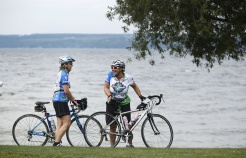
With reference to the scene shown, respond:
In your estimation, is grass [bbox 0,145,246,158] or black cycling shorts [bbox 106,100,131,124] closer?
grass [bbox 0,145,246,158]

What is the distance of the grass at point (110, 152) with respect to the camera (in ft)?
36.1

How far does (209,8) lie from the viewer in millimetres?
13305

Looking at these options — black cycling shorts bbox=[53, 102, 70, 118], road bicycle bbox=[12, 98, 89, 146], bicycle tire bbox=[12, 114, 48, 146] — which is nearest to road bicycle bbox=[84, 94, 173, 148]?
road bicycle bbox=[12, 98, 89, 146]


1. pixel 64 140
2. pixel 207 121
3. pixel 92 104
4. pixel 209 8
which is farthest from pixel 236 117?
pixel 209 8

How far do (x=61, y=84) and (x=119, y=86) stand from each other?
125 cm

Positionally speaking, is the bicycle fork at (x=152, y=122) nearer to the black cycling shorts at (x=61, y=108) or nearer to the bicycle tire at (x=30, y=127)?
the black cycling shorts at (x=61, y=108)

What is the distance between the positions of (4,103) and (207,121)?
13.7m

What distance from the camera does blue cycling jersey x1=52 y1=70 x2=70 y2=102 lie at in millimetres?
11938

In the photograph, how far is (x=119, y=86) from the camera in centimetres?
1242

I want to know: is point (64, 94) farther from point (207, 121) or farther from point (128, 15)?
point (207, 121)

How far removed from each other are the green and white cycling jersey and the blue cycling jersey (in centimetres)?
99

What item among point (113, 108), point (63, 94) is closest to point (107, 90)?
point (113, 108)

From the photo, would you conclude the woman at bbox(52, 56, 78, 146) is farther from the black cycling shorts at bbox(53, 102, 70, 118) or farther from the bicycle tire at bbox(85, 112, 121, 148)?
the bicycle tire at bbox(85, 112, 121, 148)

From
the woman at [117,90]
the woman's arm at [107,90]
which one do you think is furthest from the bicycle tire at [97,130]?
the woman's arm at [107,90]
